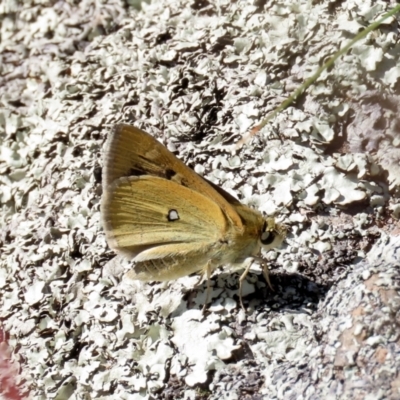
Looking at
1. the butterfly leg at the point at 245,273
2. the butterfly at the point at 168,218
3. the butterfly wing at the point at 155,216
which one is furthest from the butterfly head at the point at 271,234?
the butterfly wing at the point at 155,216

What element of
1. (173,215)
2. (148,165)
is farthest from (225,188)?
(148,165)

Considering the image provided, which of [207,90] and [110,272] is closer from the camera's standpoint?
[110,272]

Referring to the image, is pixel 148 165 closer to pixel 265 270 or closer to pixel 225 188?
pixel 225 188

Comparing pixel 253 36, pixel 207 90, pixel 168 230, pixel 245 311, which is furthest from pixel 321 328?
pixel 253 36

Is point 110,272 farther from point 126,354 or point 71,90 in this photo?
point 71,90

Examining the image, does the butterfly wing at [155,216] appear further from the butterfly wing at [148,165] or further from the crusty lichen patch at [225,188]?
the crusty lichen patch at [225,188]

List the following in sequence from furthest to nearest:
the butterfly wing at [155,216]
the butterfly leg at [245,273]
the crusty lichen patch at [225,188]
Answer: the butterfly wing at [155,216], the butterfly leg at [245,273], the crusty lichen patch at [225,188]

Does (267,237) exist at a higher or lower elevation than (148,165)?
lower
